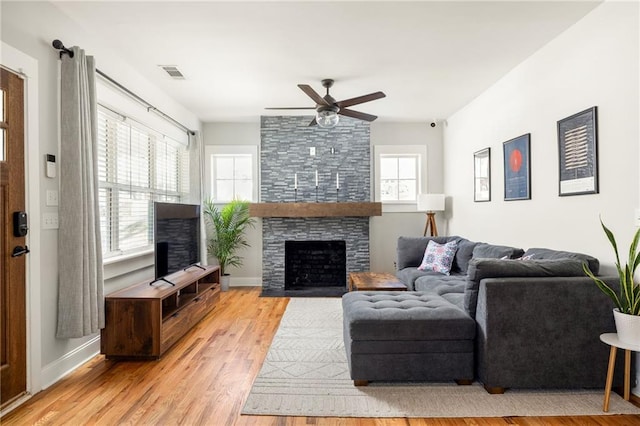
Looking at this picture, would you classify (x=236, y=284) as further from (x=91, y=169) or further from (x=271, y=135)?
(x=91, y=169)

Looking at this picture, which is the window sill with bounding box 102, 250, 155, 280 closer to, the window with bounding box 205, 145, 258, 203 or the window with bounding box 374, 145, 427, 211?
the window with bounding box 205, 145, 258, 203

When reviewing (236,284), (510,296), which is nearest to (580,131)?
(510,296)

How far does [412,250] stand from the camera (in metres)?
4.90

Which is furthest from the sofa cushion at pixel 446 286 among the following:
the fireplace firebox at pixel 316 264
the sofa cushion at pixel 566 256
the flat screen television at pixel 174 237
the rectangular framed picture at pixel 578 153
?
the flat screen television at pixel 174 237

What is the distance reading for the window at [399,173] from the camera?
6.02 metres

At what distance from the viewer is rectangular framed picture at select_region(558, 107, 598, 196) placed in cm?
268

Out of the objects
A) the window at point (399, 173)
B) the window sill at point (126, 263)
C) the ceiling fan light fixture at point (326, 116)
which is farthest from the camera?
the window at point (399, 173)

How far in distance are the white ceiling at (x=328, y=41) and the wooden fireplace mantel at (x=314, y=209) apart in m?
1.60

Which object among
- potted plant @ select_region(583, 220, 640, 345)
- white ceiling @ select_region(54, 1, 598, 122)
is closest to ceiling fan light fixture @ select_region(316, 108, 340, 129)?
white ceiling @ select_region(54, 1, 598, 122)

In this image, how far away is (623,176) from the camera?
95.8 inches

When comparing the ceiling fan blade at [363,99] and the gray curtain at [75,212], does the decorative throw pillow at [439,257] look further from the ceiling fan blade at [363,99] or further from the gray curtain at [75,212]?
the gray curtain at [75,212]

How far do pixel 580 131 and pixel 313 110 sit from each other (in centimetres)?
328

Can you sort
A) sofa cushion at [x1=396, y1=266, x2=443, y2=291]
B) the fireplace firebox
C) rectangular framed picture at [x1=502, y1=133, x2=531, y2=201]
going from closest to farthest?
rectangular framed picture at [x1=502, y1=133, x2=531, y2=201], sofa cushion at [x1=396, y1=266, x2=443, y2=291], the fireplace firebox

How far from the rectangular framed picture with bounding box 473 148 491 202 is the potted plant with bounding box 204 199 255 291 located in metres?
3.19
